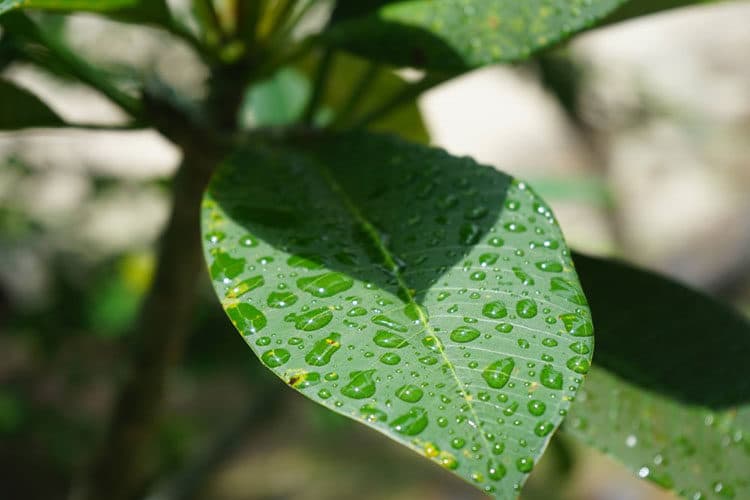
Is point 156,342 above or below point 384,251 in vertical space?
below

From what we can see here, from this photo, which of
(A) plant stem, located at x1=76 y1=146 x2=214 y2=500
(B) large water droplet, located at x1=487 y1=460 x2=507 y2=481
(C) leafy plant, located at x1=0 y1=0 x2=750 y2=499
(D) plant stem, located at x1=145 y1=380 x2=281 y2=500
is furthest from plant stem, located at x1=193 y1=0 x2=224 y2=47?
(D) plant stem, located at x1=145 y1=380 x2=281 y2=500

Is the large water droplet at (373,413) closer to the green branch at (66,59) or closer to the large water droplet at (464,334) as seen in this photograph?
the large water droplet at (464,334)

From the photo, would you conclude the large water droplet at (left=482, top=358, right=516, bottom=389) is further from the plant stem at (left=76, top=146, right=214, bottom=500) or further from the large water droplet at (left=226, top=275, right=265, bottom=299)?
the plant stem at (left=76, top=146, right=214, bottom=500)

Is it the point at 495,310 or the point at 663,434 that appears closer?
the point at 495,310

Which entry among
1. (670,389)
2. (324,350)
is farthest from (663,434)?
(324,350)

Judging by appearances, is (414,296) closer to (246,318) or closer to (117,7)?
(246,318)

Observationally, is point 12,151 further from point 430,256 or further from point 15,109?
point 430,256

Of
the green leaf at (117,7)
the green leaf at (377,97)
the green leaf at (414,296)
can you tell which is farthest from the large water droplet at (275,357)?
the green leaf at (377,97)
